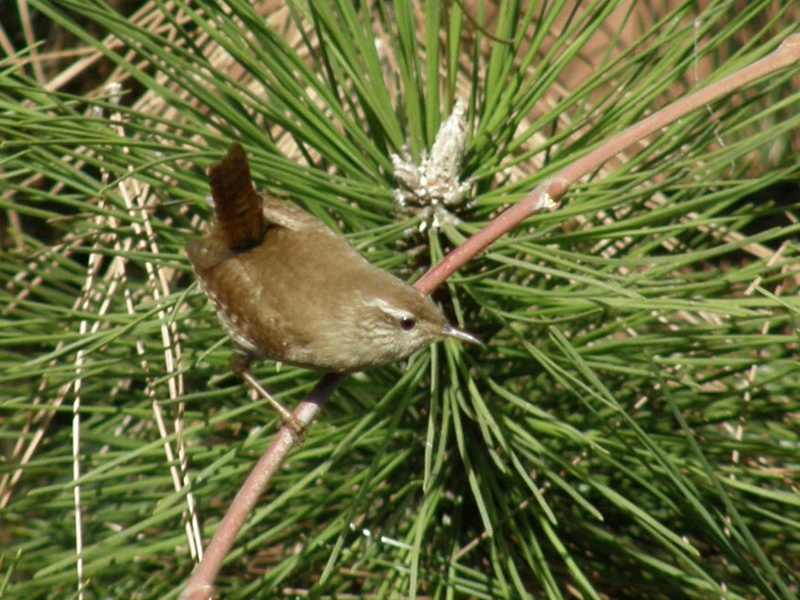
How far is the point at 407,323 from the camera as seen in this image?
1.39 metres

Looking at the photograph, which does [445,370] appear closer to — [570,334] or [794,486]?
[570,334]

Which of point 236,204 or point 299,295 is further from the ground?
point 236,204

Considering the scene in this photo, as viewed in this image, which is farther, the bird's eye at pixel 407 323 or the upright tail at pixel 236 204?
the bird's eye at pixel 407 323

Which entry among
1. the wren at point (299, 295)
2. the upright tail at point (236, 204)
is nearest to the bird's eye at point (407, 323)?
the wren at point (299, 295)

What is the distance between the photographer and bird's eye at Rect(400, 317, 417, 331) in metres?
1.38


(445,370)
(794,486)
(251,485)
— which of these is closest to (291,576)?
(445,370)

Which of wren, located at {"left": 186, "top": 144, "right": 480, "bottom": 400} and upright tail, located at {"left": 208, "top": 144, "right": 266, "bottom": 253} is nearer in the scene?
upright tail, located at {"left": 208, "top": 144, "right": 266, "bottom": 253}

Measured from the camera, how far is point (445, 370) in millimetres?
1493

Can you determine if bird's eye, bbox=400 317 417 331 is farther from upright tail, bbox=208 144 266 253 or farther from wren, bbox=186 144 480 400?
upright tail, bbox=208 144 266 253

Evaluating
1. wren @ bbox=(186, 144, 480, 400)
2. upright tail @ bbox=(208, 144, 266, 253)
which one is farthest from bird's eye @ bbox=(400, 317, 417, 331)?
upright tail @ bbox=(208, 144, 266, 253)

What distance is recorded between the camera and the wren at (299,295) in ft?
4.58

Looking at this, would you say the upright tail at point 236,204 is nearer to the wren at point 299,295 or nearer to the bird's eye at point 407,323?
the wren at point 299,295

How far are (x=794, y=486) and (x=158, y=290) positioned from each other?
972 millimetres

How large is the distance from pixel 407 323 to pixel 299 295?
21 centimetres
